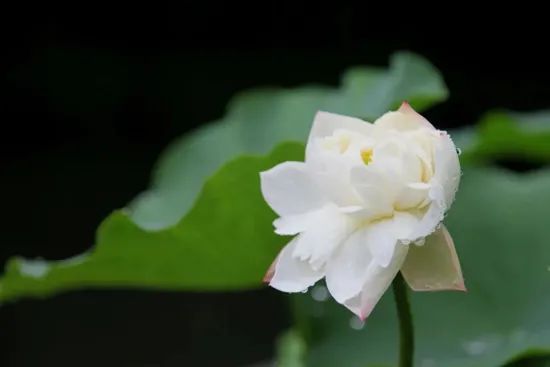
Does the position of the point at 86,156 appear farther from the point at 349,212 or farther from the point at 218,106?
the point at 349,212

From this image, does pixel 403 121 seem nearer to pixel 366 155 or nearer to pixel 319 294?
pixel 366 155

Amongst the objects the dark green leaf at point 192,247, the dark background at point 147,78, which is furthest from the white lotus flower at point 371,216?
the dark background at point 147,78

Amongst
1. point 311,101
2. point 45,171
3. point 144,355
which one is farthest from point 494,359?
point 45,171

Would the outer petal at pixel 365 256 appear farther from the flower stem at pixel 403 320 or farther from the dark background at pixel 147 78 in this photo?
the dark background at pixel 147 78

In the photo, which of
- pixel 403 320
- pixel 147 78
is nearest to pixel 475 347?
pixel 403 320

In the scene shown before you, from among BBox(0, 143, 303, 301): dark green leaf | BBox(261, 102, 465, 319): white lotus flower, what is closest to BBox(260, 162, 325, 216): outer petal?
BBox(261, 102, 465, 319): white lotus flower

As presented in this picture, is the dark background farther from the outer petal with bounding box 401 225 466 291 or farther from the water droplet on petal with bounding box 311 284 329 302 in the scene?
the outer petal with bounding box 401 225 466 291

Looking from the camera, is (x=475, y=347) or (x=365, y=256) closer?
(x=365, y=256)
